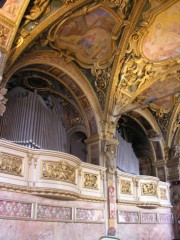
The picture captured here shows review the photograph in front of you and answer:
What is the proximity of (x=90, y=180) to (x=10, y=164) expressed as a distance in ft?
10.9

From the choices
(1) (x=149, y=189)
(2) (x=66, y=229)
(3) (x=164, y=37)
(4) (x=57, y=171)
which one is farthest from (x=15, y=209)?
(3) (x=164, y=37)

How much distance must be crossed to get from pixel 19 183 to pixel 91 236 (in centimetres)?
326

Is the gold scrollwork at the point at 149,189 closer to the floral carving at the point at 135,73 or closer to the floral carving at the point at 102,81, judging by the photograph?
the floral carving at the point at 102,81

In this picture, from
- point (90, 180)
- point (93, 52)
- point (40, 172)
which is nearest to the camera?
point (40, 172)

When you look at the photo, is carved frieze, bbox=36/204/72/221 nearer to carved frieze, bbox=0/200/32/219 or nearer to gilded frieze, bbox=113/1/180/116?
carved frieze, bbox=0/200/32/219

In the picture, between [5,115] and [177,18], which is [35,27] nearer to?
[5,115]

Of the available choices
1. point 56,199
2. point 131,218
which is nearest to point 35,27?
point 56,199

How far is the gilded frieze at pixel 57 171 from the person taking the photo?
837cm

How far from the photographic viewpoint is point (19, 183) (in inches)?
306

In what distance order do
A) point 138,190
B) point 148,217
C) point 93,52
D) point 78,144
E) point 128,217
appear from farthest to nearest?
1. point 78,144
2. point 148,217
3. point 138,190
4. point 128,217
5. point 93,52

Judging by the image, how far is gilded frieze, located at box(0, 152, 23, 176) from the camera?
7.57 meters

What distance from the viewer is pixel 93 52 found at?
1067 centimetres

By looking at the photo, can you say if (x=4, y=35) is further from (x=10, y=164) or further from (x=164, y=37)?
(x=164, y=37)

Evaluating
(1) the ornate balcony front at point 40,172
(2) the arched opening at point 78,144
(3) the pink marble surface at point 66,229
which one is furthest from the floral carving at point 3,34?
(2) the arched opening at point 78,144
